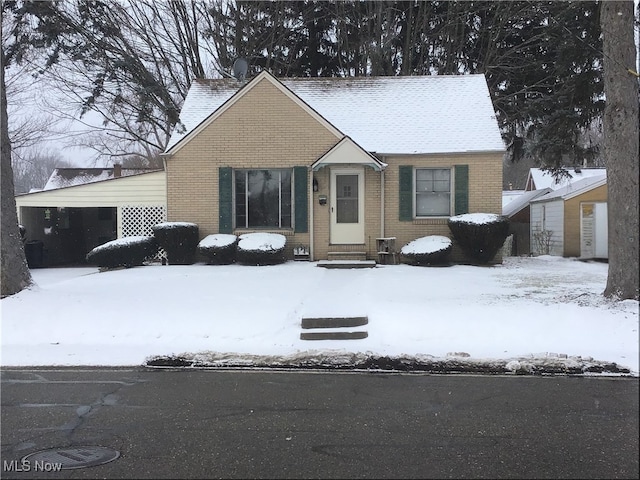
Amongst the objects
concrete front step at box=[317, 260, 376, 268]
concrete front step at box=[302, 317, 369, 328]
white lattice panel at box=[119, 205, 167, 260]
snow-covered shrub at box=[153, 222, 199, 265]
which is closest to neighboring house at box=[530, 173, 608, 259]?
concrete front step at box=[317, 260, 376, 268]

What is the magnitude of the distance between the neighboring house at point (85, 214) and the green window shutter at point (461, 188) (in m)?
8.91

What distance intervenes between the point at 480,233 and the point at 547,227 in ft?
27.0

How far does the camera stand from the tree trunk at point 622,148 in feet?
27.7

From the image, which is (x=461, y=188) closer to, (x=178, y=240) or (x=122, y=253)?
(x=178, y=240)

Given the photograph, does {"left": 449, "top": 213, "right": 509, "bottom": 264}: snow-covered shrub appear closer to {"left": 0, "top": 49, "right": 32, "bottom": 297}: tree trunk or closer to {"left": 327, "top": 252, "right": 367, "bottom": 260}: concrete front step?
{"left": 327, "top": 252, "right": 367, "bottom": 260}: concrete front step

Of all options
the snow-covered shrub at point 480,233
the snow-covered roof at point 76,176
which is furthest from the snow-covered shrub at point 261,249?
the snow-covered roof at point 76,176

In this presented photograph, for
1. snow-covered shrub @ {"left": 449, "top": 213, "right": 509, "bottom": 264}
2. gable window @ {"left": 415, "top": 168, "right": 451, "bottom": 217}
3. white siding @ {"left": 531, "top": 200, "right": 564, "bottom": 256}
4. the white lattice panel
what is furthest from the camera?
white siding @ {"left": 531, "top": 200, "right": 564, "bottom": 256}

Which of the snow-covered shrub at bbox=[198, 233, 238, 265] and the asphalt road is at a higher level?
the snow-covered shrub at bbox=[198, 233, 238, 265]

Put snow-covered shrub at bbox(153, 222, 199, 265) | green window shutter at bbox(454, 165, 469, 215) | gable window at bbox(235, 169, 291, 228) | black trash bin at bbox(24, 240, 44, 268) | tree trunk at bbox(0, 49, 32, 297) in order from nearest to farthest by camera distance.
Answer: tree trunk at bbox(0, 49, 32, 297) → snow-covered shrub at bbox(153, 222, 199, 265) → green window shutter at bbox(454, 165, 469, 215) → gable window at bbox(235, 169, 291, 228) → black trash bin at bbox(24, 240, 44, 268)

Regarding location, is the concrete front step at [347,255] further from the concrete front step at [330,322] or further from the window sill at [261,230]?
the concrete front step at [330,322]

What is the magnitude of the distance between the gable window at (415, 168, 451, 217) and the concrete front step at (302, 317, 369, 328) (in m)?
7.87

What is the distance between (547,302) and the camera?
8820mm

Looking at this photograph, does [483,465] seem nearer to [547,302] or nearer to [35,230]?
[547,302]

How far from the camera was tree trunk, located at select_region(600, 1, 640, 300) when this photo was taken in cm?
845
